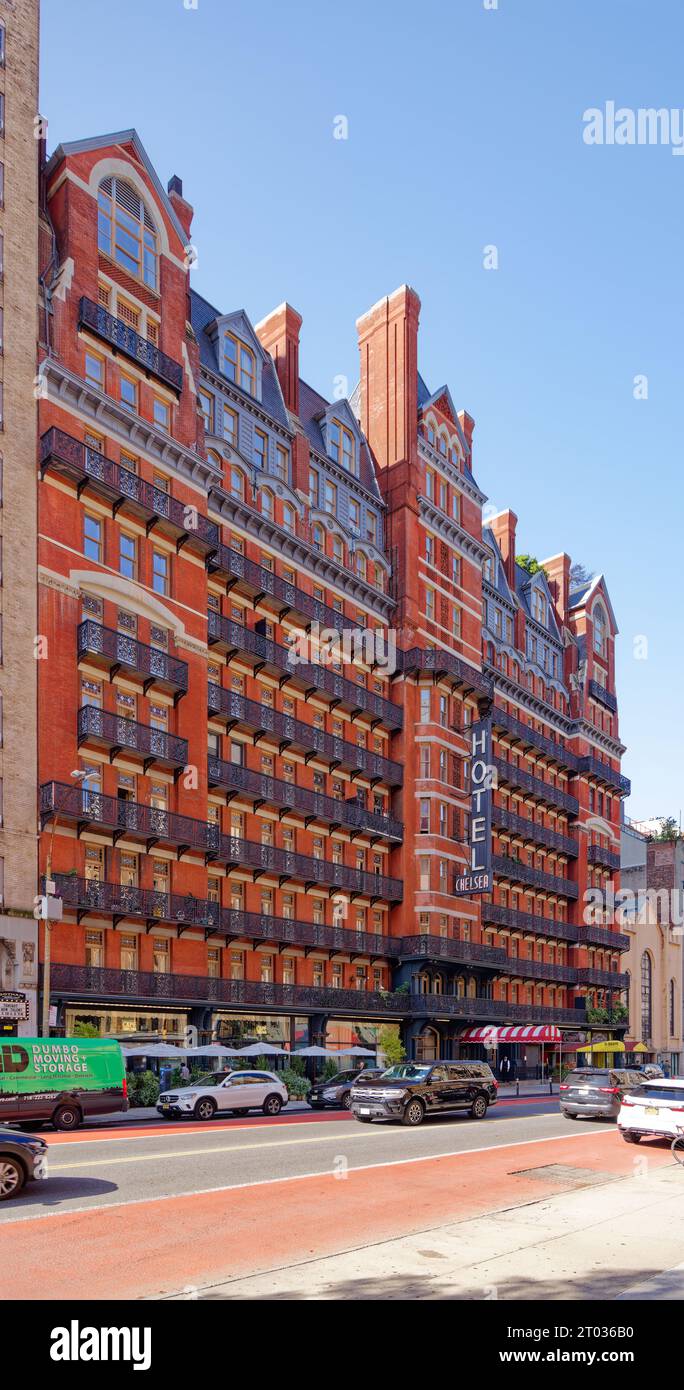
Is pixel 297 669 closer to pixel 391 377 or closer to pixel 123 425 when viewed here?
pixel 123 425

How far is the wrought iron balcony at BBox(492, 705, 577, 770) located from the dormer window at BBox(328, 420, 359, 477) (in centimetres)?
1708

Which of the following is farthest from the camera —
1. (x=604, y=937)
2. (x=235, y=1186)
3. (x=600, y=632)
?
(x=600, y=632)

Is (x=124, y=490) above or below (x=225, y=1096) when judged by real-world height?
above

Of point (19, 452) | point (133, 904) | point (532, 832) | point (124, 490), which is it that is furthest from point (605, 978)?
point (19, 452)

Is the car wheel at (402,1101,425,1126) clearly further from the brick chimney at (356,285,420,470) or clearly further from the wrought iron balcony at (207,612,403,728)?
the brick chimney at (356,285,420,470)

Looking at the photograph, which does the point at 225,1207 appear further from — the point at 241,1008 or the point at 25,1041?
the point at 241,1008

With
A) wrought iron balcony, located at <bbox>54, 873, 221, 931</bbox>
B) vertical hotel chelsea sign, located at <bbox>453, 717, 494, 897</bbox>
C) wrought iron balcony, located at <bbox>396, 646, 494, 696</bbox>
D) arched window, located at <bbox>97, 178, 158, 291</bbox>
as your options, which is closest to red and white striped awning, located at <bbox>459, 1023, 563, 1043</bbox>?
vertical hotel chelsea sign, located at <bbox>453, 717, 494, 897</bbox>

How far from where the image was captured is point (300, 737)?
48.5 metres

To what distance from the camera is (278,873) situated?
46.3 m

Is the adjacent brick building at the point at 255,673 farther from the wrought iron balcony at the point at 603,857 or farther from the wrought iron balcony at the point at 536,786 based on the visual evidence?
the wrought iron balcony at the point at 603,857

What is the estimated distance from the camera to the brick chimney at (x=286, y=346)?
170 feet

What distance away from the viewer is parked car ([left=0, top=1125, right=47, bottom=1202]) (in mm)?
14773

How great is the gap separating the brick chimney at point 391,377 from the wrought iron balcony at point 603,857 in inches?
1295

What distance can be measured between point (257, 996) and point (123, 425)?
20.9 metres
